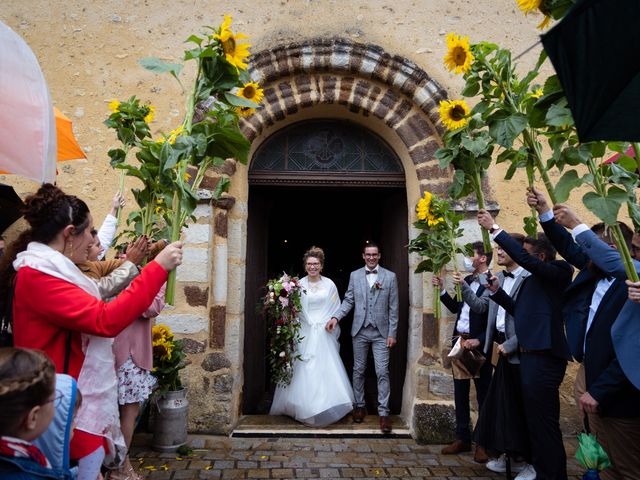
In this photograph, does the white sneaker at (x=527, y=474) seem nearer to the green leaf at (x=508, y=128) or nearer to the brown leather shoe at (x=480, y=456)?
the brown leather shoe at (x=480, y=456)

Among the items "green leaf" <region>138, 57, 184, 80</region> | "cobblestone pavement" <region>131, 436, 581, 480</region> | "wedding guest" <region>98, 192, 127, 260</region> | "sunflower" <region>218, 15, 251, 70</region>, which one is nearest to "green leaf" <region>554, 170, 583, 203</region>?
"sunflower" <region>218, 15, 251, 70</region>

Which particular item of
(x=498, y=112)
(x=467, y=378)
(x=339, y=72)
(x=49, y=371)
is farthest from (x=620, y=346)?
(x=339, y=72)

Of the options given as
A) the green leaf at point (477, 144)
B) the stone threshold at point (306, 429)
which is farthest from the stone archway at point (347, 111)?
the green leaf at point (477, 144)

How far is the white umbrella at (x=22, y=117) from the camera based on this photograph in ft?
6.70

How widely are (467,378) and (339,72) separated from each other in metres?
3.11

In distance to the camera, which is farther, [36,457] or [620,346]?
[620,346]

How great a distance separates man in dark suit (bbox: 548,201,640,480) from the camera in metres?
2.54

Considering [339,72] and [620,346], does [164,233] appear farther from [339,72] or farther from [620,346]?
[339,72]

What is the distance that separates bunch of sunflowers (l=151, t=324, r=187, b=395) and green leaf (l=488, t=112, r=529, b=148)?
2.99 meters

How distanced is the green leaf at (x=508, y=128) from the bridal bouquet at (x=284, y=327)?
3.26 m

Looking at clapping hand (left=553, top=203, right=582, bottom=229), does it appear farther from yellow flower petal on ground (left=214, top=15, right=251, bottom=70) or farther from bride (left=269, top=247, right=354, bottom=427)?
bride (left=269, top=247, right=354, bottom=427)

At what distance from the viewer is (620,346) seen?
2484 millimetres

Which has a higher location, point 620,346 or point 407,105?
point 407,105

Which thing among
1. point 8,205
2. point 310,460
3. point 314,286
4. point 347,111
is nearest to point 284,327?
point 314,286
